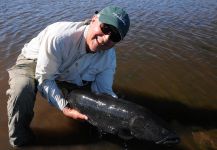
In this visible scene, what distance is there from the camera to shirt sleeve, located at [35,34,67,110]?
4.08 meters

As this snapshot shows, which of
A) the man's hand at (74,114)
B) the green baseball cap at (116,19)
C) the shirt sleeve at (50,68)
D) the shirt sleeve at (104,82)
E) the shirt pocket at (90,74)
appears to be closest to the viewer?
the green baseball cap at (116,19)

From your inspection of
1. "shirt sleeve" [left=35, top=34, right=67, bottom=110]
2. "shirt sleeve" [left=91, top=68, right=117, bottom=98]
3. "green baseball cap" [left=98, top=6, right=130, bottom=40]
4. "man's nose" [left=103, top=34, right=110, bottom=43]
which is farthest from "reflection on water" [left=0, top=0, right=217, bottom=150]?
"green baseball cap" [left=98, top=6, right=130, bottom=40]

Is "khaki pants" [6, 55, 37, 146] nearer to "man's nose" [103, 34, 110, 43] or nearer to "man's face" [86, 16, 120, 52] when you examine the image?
"man's face" [86, 16, 120, 52]

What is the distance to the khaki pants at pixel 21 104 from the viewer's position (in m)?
4.29

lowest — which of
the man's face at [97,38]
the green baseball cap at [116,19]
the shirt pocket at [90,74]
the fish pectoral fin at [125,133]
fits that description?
the fish pectoral fin at [125,133]

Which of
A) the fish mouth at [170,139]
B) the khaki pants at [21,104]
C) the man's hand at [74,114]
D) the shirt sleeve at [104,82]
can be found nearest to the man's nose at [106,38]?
the shirt sleeve at [104,82]

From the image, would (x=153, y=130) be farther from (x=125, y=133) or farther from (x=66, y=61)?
(x=66, y=61)

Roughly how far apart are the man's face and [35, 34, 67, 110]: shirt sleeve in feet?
1.35

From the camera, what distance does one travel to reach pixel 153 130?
4047 millimetres

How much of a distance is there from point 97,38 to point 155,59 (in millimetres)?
3564

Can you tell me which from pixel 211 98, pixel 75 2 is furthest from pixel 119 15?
pixel 75 2

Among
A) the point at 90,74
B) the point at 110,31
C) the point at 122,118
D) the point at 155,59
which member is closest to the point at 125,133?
the point at 122,118

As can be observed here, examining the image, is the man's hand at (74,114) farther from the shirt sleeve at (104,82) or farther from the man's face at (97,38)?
the man's face at (97,38)

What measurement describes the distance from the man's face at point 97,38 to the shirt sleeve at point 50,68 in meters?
0.41
